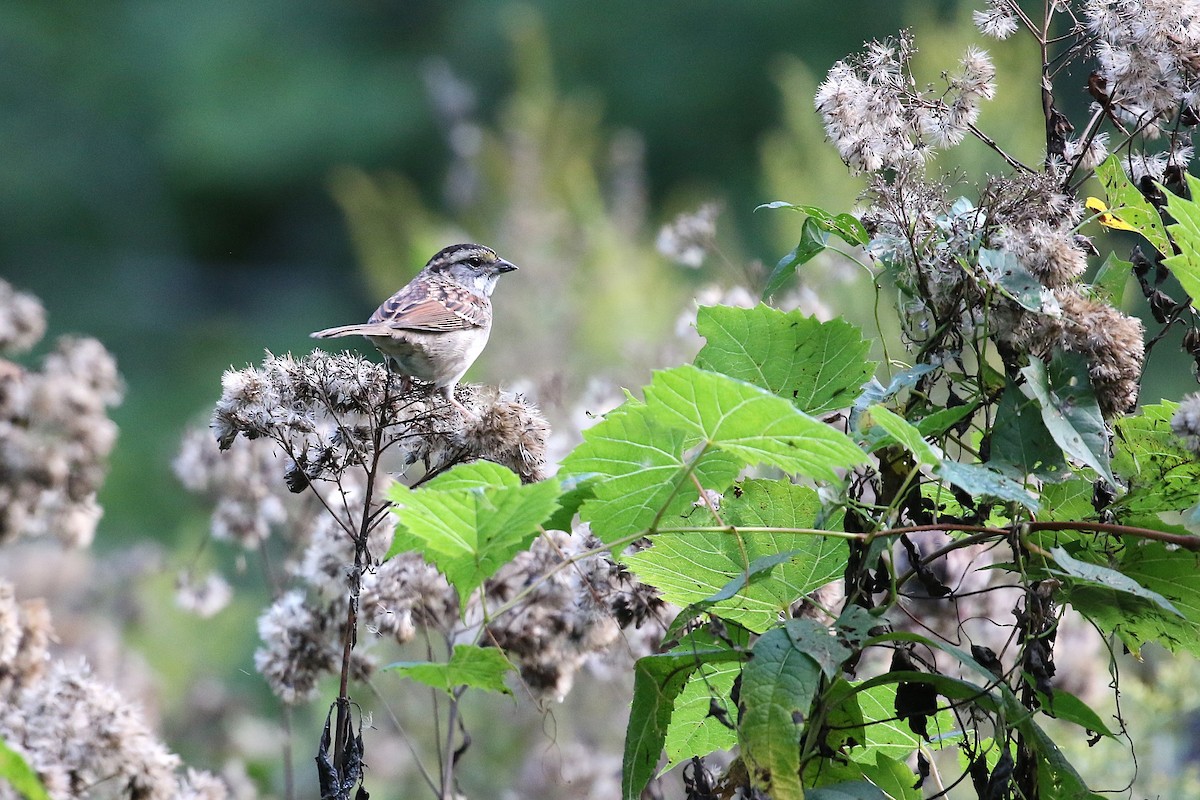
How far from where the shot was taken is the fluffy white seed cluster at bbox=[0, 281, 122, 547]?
7.61 feet

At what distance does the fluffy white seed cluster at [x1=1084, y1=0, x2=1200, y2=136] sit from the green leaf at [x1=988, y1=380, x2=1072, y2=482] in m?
0.45

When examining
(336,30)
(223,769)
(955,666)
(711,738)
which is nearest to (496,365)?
(223,769)

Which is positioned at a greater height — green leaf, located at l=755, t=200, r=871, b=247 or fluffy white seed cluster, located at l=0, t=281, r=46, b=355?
fluffy white seed cluster, located at l=0, t=281, r=46, b=355

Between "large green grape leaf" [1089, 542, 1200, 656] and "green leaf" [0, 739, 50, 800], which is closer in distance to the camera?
"green leaf" [0, 739, 50, 800]

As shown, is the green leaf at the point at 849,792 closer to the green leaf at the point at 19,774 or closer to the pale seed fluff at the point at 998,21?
the green leaf at the point at 19,774

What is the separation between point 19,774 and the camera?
0.81 m

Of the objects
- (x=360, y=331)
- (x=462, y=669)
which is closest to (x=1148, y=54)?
(x=462, y=669)

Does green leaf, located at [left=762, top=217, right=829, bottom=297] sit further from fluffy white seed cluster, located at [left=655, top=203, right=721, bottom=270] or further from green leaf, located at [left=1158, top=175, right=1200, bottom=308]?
fluffy white seed cluster, located at [left=655, top=203, right=721, bottom=270]

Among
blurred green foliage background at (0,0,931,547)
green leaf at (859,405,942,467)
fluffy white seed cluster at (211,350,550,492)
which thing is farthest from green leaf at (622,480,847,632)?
blurred green foliage background at (0,0,931,547)

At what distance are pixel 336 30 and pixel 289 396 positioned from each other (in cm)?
1268

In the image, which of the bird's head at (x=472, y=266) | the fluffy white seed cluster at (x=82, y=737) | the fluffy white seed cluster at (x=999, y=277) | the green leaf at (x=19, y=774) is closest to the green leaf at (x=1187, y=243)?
the fluffy white seed cluster at (x=999, y=277)

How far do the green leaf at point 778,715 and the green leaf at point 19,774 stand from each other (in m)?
0.53

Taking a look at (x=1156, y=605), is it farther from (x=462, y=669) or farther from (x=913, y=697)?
(x=462, y=669)

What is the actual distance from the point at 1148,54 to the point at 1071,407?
0.48 meters
